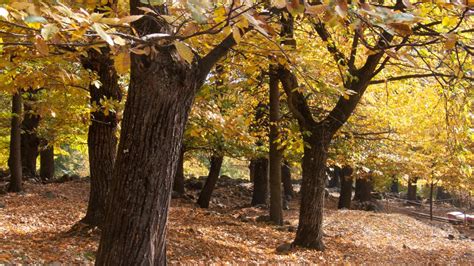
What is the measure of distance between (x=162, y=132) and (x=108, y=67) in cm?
427

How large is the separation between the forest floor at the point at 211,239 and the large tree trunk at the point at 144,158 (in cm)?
270

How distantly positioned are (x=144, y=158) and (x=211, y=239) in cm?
573

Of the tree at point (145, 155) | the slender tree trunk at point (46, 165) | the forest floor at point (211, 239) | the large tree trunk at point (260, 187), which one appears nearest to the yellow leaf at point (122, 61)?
the tree at point (145, 155)

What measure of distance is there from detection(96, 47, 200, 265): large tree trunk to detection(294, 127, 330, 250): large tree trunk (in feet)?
19.1

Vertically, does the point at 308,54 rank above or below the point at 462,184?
above

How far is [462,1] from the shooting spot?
2.16m

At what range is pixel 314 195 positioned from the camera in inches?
368

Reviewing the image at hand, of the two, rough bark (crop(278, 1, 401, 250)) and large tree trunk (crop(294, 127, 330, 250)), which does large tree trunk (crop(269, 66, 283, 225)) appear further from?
large tree trunk (crop(294, 127, 330, 250))

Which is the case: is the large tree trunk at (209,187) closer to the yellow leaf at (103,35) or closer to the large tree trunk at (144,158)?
the large tree trunk at (144,158)

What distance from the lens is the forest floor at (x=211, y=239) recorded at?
702 cm

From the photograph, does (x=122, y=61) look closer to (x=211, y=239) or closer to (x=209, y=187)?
(x=211, y=239)

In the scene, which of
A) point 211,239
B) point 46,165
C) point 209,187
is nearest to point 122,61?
point 211,239

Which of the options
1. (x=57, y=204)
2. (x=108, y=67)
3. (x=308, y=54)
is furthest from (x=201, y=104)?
(x=57, y=204)

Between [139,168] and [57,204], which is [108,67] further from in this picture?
[57,204]
